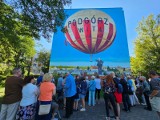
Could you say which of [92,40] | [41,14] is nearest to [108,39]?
[92,40]

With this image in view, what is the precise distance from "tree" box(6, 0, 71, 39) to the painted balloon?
1585 centimetres

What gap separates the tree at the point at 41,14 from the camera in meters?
9.45

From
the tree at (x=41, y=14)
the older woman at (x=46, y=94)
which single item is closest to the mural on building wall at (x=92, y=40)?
the tree at (x=41, y=14)

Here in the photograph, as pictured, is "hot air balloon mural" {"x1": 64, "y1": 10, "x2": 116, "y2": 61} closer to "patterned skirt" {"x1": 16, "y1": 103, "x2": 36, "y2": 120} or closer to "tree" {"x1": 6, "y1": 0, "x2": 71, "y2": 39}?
"tree" {"x1": 6, "y1": 0, "x2": 71, "y2": 39}

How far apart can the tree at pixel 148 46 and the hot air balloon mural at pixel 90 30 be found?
11.2 metres

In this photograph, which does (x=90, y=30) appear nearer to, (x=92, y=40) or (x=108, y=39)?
(x=92, y=40)

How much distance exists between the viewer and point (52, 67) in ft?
82.7

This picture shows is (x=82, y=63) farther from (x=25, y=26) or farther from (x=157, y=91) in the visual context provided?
(x=157, y=91)

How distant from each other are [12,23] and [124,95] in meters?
6.50

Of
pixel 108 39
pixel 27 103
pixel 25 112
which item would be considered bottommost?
pixel 25 112

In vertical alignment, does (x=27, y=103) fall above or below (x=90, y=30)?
below

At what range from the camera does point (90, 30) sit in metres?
26.6

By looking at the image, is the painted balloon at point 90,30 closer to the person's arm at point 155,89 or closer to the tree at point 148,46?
the tree at point 148,46

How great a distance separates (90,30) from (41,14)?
17102 mm
